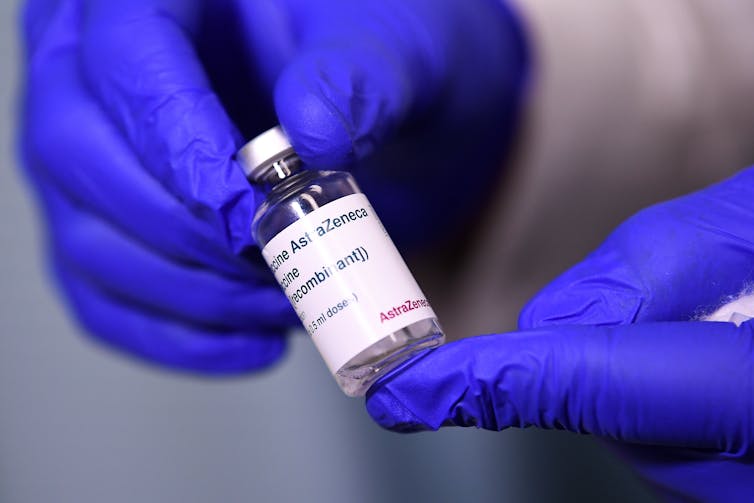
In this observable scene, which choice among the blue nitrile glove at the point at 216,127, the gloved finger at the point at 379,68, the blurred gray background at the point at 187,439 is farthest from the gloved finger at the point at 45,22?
the gloved finger at the point at 379,68

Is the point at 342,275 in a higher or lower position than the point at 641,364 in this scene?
higher

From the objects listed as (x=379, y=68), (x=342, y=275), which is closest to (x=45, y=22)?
(x=379, y=68)

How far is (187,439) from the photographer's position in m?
1.37

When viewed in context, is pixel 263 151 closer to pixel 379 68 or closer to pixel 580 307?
pixel 379 68

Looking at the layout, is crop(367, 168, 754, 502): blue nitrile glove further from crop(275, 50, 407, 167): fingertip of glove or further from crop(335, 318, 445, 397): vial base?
crop(275, 50, 407, 167): fingertip of glove

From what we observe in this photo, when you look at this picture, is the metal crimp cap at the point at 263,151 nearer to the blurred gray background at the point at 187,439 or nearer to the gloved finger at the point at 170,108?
the gloved finger at the point at 170,108

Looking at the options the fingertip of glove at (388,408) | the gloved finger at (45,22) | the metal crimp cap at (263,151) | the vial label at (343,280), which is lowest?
the fingertip of glove at (388,408)

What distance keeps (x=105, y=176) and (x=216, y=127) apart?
0.28 m

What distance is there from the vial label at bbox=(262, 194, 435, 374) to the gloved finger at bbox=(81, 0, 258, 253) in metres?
0.15

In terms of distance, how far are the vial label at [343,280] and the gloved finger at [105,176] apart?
0.30 meters

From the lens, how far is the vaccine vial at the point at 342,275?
0.62 meters

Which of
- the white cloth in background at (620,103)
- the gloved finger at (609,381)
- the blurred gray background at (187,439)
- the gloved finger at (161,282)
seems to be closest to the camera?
the gloved finger at (609,381)

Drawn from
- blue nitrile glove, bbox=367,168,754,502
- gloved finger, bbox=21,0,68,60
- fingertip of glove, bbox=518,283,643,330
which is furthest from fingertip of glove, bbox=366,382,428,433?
gloved finger, bbox=21,0,68,60

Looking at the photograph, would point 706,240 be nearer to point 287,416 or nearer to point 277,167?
point 277,167
